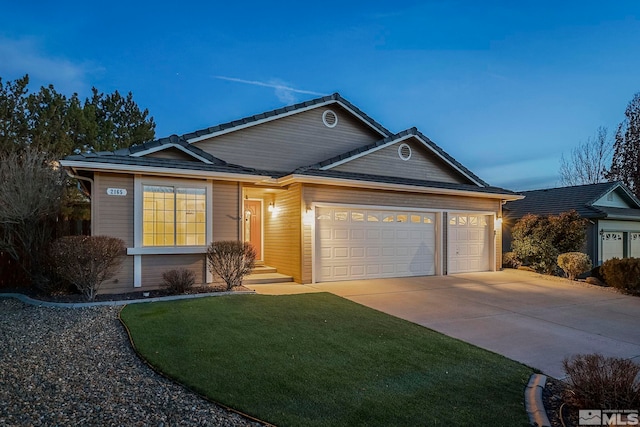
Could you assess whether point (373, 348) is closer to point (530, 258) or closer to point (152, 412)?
point (152, 412)

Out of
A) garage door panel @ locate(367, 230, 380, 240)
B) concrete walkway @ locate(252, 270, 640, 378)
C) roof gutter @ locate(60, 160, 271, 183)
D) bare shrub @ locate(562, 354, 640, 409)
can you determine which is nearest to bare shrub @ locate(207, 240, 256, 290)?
concrete walkway @ locate(252, 270, 640, 378)

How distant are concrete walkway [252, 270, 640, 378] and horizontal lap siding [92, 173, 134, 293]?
3.11 metres

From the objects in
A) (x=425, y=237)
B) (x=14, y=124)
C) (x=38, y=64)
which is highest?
(x=38, y=64)

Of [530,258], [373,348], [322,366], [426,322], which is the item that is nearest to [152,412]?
[322,366]

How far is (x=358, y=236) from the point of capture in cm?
1148

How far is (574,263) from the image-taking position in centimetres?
1235

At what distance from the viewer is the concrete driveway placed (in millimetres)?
5449

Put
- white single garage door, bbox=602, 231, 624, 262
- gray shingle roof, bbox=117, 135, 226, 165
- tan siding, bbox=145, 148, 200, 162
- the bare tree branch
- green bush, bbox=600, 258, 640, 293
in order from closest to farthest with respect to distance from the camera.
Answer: gray shingle roof, bbox=117, 135, 226, 165 < tan siding, bbox=145, 148, 200, 162 < green bush, bbox=600, 258, 640, 293 < white single garage door, bbox=602, 231, 624, 262 < the bare tree branch

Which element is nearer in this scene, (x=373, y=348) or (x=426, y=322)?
(x=373, y=348)

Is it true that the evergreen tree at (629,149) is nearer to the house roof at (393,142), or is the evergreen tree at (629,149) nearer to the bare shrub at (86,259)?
the house roof at (393,142)

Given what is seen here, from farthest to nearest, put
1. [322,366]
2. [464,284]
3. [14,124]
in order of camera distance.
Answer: [14,124], [464,284], [322,366]

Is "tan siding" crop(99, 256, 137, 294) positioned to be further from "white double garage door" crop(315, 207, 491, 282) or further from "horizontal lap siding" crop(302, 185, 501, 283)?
"white double garage door" crop(315, 207, 491, 282)

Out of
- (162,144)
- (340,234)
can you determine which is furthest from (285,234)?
(162,144)

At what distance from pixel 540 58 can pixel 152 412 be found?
54.5 ft
